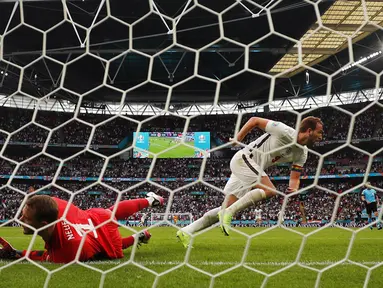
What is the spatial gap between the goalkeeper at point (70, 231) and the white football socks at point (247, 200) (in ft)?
2.61

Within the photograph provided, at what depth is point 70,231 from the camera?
2754 mm

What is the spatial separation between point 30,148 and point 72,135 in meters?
3.33

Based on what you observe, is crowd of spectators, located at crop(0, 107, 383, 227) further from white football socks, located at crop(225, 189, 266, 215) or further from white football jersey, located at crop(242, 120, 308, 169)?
white football socks, located at crop(225, 189, 266, 215)

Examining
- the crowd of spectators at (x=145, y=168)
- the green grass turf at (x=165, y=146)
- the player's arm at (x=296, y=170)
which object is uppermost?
the player's arm at (x=296, y=170)

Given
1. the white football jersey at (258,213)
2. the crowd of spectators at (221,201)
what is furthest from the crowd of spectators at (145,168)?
the white football jersey at (258,213)

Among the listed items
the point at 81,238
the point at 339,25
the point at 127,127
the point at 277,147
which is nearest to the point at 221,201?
the point at 339,25

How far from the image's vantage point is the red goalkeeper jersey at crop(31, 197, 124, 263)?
2758 millimetres

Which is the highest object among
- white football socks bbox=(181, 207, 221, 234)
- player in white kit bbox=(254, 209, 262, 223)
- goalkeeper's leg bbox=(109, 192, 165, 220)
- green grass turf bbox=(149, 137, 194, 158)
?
goalkeeper's leg bbox=(109, 192, 165, 220)

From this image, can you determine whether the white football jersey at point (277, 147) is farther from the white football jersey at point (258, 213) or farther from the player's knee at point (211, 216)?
the white football jersey at point (258, 213)

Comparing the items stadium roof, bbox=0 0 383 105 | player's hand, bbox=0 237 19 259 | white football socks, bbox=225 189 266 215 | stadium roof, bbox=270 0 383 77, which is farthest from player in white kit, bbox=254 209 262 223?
player's hand, bbox=0 237 19 259

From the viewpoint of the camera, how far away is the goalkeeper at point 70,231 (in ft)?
7.80

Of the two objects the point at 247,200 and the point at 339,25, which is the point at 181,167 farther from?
the point at 247,200

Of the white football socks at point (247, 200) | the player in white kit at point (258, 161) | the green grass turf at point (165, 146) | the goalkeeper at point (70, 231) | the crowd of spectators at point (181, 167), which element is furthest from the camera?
the green grass turf at point (165, 146)

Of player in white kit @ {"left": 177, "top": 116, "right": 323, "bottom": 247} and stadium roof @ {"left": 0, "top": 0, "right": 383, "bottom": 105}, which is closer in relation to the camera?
player in white kit @ {"left": 177, "top": 116, "right": 323, "bottom": 247}
